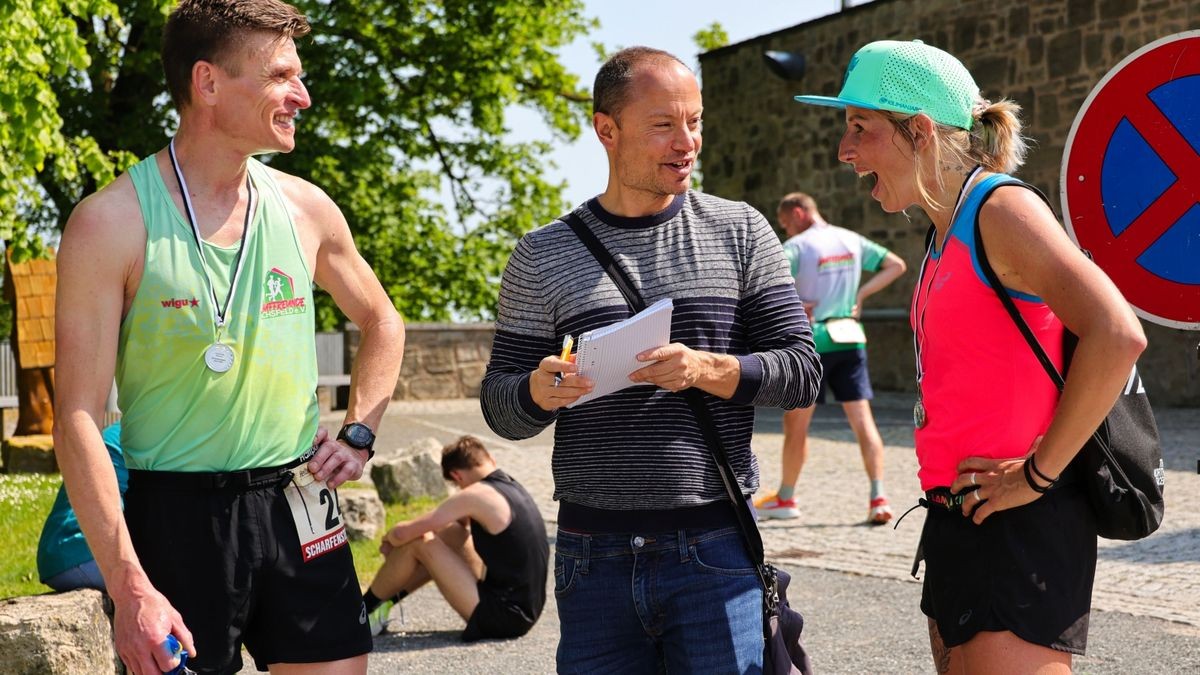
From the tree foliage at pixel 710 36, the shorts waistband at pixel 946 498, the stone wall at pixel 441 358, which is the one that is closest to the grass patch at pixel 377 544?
the shorts waistband at pixel 946 498

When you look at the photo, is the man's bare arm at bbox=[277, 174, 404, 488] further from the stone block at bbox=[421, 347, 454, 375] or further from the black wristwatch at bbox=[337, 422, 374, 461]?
the stone block at bbox=[421, 347, 454, 375]

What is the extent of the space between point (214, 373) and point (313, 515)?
0.37m

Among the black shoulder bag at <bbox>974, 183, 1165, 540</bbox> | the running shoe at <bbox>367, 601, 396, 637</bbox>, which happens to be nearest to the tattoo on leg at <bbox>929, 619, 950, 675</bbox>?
the black shoulder bag at <bbox>974, 183, 1165, 540</bbox>

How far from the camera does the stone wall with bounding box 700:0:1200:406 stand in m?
16.3

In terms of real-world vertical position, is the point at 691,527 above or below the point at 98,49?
below

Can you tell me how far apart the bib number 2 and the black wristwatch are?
118 mm

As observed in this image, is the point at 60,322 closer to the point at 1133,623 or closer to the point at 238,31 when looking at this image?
the point at 238,31

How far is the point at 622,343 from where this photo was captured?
263cm

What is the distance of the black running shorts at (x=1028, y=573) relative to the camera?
8.55 ft

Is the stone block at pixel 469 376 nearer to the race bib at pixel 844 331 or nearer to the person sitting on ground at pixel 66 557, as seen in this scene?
the race bib at pixel 844 331

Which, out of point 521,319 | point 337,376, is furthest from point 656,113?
point 337,376

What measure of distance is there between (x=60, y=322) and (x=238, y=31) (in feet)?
2.24

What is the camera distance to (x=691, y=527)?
2.85m

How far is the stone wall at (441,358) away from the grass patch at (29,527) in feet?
25.4
